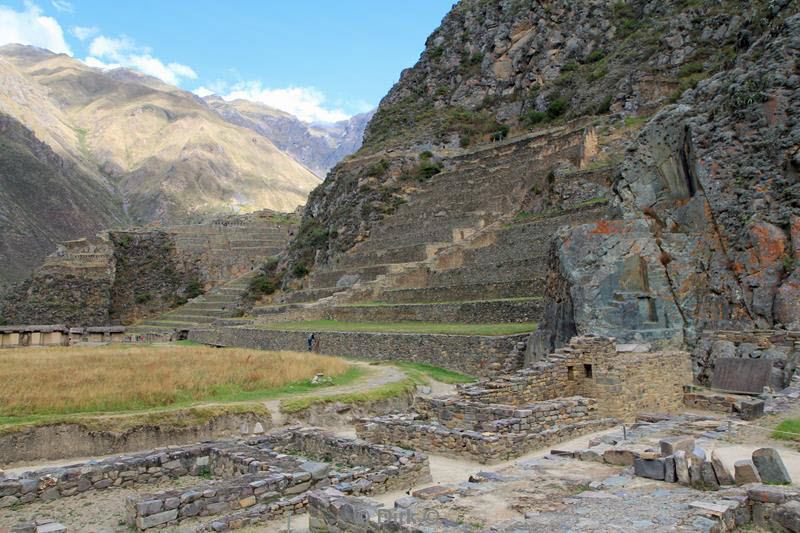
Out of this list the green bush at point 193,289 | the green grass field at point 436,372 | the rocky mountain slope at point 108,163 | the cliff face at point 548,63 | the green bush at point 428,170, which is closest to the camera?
the green grass field at point 436,372

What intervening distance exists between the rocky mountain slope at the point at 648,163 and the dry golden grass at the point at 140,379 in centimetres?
744

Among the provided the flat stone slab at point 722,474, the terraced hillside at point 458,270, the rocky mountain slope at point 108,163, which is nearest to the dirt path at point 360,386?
the terraced hillside at point 458,270

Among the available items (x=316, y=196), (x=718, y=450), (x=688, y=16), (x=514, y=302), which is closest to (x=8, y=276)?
(x=316, y=196)

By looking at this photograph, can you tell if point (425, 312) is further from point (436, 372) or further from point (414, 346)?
point (436, 372)

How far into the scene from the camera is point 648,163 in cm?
1652

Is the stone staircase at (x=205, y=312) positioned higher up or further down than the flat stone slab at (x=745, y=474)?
higher up

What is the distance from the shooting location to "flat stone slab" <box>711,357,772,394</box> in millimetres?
11790

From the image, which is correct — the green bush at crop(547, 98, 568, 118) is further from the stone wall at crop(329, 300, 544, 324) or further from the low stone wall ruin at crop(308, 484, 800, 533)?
the low stone wall ruin at crop(308, 484, 800, 533)

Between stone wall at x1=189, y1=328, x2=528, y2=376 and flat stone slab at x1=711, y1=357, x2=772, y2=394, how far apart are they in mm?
5467

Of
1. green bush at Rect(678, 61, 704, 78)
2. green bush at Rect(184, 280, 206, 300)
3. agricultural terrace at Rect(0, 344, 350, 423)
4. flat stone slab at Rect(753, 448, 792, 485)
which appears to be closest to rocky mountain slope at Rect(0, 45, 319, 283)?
green bush at Rect(184, 280, 206, 300)

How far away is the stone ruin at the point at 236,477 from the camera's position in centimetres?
755

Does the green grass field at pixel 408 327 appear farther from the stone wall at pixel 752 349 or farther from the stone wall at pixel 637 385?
the stone wall at pixel 637 385

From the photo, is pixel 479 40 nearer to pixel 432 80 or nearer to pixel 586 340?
pixel 432 80

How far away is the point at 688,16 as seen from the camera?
4091 cm
